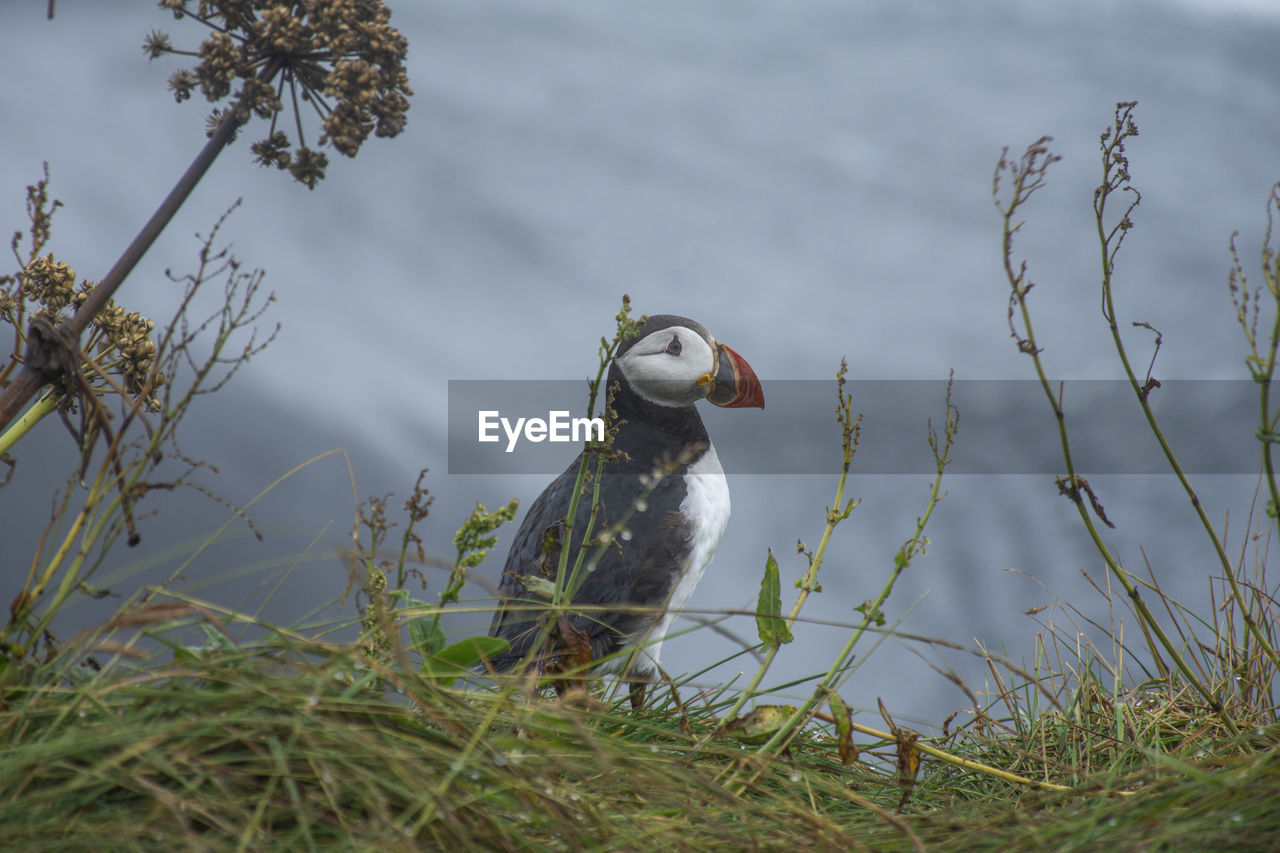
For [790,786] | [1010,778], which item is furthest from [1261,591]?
[790,786]

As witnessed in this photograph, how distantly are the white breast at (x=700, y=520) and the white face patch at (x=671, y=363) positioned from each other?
1.19ft

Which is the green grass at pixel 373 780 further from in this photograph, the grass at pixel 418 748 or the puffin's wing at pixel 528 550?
the puffin's wing at pixel 528 550

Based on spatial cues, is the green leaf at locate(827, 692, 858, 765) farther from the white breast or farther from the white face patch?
the white face patch

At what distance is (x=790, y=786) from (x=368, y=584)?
4.18 ft

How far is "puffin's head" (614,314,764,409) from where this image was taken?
15.2ft

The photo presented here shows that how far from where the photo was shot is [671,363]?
463 centimetres

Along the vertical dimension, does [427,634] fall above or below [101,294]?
below

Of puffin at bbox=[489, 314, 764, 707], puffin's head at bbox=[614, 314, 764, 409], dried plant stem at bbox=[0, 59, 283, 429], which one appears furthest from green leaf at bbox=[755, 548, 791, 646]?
puffin's head at bbox=[614, 314, 764, 409]

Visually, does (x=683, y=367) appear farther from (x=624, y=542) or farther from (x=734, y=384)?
(x=624, y=542)

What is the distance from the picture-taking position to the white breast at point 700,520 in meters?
4.38

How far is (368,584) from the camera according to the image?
6.52ft

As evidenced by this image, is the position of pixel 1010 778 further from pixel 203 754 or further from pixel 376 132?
pixel 376 132

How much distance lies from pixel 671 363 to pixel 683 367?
6 centimetres

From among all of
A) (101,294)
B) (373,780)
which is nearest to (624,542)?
(101,294)
